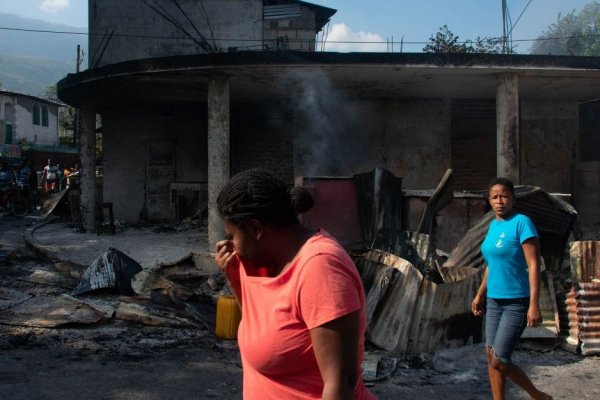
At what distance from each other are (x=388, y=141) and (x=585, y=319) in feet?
25.2

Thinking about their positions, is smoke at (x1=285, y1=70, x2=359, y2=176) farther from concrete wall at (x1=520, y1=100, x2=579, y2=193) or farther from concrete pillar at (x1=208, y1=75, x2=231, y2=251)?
concrete wall at (x1=520, y1=100, x2=579, y2=193)

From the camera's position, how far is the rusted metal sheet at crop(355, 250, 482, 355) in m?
5.14

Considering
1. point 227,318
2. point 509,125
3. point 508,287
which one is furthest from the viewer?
point 509,125

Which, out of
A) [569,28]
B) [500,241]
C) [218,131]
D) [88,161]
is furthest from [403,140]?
[569,28]

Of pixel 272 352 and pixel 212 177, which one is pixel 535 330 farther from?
pixel 212 177

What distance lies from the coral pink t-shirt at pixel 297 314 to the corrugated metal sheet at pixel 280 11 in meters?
15.1

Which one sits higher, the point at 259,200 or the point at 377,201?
the point at 259,200

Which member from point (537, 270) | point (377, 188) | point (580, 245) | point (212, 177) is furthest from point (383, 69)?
point (537, 270)

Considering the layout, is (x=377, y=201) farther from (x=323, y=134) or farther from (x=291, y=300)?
(x=291, y=300)

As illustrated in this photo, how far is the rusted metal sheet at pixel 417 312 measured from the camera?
5.14m

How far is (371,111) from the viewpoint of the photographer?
40.7 ft

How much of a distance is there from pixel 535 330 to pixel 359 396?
A: 438 cm

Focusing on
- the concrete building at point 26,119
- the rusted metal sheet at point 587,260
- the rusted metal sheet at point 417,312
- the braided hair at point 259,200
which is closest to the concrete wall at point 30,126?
the concrete building at point 26,119

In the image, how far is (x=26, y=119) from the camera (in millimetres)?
36938
